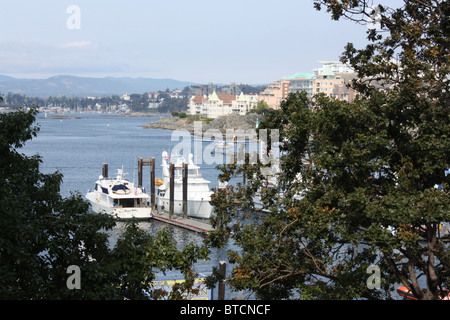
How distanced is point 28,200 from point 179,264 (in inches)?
107

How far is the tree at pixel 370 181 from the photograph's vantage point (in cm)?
952

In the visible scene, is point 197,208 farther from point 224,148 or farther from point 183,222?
point 224,148

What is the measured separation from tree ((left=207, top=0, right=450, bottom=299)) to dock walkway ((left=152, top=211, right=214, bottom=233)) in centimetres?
1960

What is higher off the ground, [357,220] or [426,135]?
[426,135]

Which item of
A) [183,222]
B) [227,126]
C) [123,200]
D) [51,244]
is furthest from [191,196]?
[227,126]

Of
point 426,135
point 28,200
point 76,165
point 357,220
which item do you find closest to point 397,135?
point 426,135

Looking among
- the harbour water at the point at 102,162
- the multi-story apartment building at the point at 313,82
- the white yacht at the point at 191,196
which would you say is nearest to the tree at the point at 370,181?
the harbour water at the point at 102,162

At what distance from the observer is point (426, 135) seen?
9.65 m

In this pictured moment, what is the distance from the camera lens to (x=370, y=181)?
10.6 metres

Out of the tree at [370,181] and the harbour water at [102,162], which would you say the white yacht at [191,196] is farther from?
the tree at [370,181]

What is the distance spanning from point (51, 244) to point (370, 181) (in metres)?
5.67

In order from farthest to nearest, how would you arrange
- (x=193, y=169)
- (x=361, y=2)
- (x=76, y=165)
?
(x=76, y=165)
(x=193, y=169)
(x=361, y=2)

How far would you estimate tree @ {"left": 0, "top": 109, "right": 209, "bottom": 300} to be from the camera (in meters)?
7.63
